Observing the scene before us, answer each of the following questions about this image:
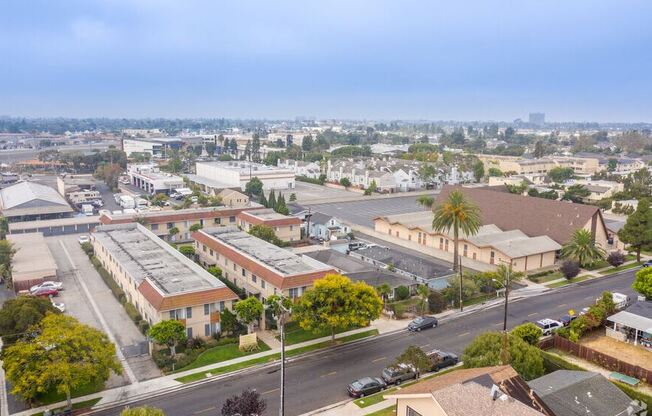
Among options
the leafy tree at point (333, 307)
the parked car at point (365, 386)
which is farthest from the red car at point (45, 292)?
the parked car at point (365, 386)

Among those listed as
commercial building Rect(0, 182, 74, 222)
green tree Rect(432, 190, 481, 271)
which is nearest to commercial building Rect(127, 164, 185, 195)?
commercial building Rect(0, 182, 74, 222)

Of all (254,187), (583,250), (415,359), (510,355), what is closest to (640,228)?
(583,250)

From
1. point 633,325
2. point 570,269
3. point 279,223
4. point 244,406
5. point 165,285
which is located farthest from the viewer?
point 279,223

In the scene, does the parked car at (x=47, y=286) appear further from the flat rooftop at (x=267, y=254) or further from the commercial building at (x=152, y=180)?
the commercial building at (x=152, y=180)

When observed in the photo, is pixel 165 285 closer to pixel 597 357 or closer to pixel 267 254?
pixel 267 254

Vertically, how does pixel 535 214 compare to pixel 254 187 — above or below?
above

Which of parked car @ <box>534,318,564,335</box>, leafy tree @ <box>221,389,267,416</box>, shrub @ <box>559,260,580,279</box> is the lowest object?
parked car @ <box>534,318,564,335</box>

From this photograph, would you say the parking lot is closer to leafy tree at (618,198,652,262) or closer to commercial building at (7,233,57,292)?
leafy tree at (618,198,652,262)
